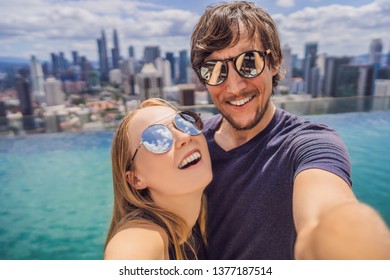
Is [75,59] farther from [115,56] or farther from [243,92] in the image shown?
[243,92]

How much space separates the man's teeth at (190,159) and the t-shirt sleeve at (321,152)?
0.36m

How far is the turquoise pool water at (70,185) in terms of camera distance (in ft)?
16.4

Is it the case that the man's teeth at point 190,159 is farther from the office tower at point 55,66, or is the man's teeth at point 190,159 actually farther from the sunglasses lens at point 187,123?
the office tower at point 55,66

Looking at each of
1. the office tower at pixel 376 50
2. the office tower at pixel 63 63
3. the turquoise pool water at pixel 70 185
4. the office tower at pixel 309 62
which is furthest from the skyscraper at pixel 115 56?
the office tower at pixel 376 50

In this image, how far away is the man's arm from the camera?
62cm

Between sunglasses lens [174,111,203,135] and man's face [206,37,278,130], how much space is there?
0.17 m

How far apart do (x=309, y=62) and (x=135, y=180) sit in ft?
40.7

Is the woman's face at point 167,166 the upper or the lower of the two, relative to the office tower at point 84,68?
lower

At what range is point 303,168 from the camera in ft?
3.01

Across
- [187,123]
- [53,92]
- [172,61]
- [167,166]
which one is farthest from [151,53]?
[167,166]

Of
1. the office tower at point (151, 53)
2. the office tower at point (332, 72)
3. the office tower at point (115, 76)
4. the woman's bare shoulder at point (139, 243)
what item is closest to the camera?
the woman's bare shoulder at point (139, 243)

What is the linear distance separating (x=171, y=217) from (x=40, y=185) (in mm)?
7017
